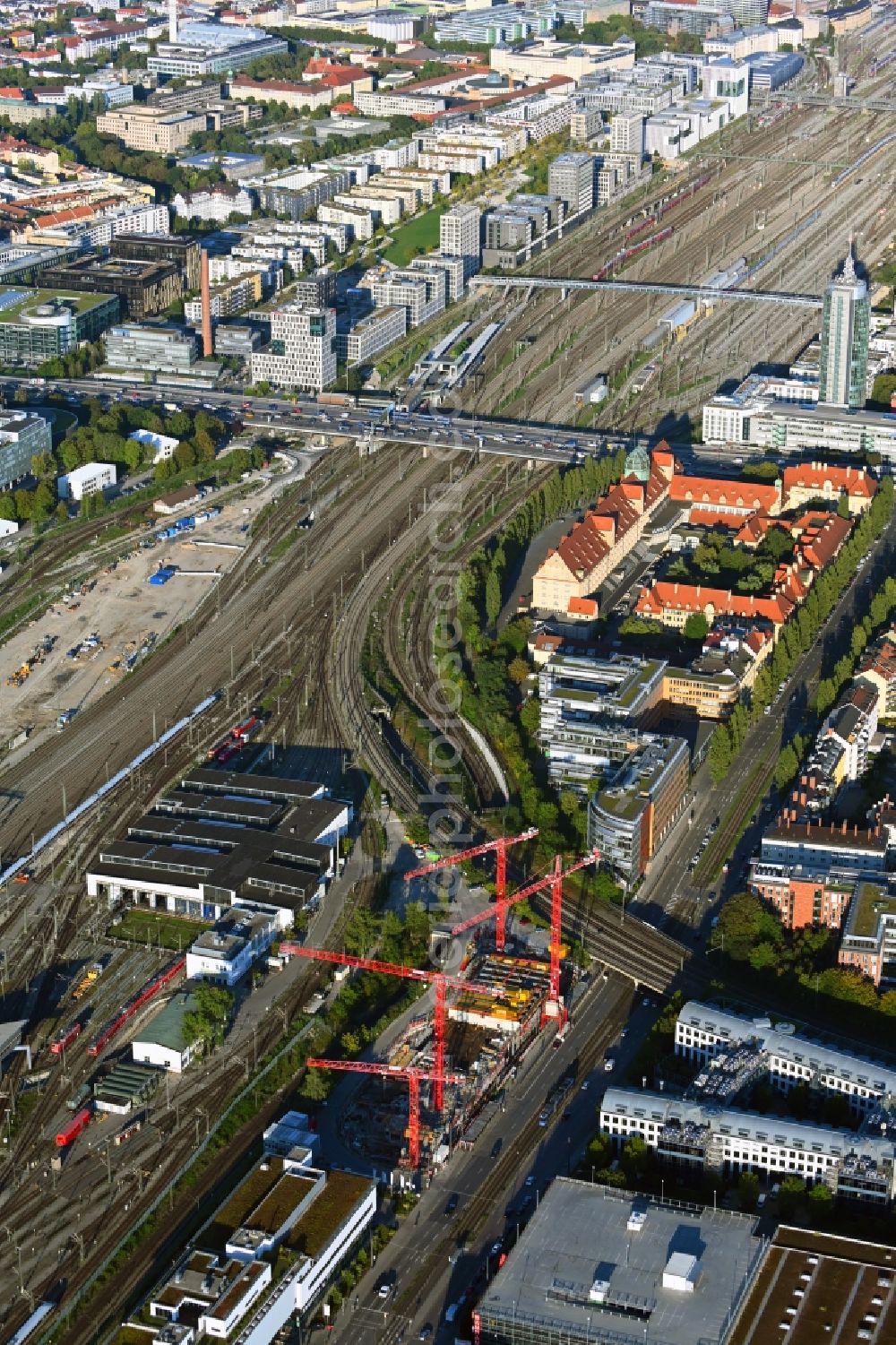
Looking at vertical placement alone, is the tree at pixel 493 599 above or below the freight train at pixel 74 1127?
above

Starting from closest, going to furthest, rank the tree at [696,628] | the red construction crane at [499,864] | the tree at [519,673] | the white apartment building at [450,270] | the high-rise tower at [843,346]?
the red construction crane at [499,864]
the tree at [519,673]
the tree at [696,628]
the high-rise tower at [843,346]
the white apartment building at [450,270]

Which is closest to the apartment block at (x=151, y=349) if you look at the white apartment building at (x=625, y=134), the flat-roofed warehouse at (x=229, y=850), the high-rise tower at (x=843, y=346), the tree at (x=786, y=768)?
the high-rise tower at (x=843, y=346)

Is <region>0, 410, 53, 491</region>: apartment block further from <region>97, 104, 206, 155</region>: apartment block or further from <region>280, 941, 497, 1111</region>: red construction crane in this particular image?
<region>97, 104, 206, 155</region>: apartment block

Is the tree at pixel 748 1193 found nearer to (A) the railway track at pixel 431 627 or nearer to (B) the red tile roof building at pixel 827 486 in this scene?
(A) the railway track at pixel 431 627

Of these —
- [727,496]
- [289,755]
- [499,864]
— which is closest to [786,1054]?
[499,864]

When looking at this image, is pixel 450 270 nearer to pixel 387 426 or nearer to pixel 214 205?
pixel 214 205
